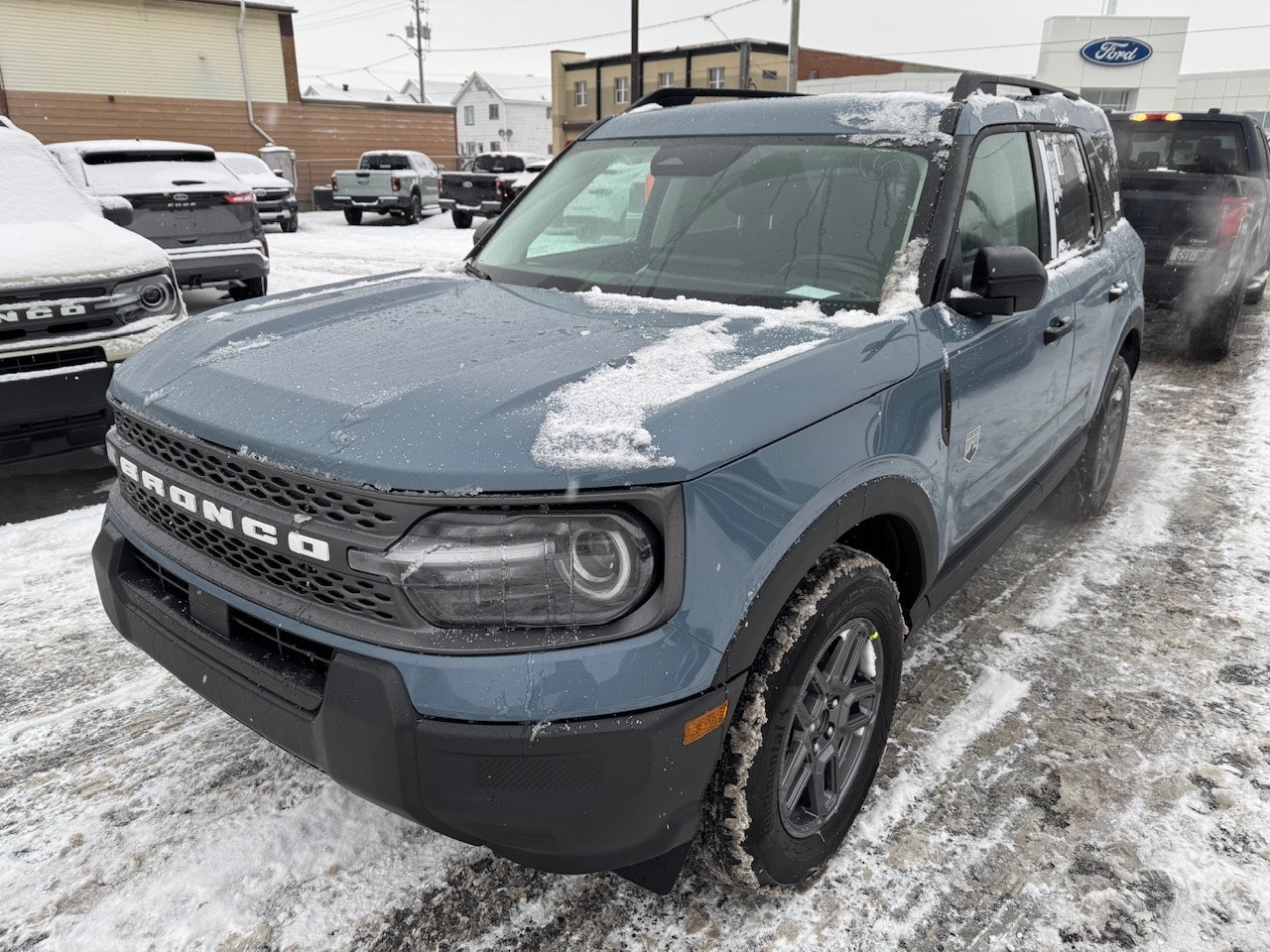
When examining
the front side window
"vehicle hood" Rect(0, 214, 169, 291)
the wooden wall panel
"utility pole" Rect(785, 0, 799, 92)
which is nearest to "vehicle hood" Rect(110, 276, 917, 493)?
the front side window

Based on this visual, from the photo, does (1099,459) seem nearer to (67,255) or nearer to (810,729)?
(810,729)

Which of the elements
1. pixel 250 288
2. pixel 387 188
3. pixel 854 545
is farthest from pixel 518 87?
pixel 854 545

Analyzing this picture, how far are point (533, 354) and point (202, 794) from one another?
1.62 metres

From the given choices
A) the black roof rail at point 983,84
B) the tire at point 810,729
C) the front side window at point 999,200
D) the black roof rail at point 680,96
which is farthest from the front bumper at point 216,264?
the tire at point 810,729

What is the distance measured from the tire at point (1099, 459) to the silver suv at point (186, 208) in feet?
25.7

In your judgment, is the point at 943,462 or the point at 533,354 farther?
the point at 943,462

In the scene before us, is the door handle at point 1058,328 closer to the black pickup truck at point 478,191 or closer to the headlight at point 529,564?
the headlight at point 529,564

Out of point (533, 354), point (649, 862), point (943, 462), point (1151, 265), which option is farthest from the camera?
point (1151, 265)

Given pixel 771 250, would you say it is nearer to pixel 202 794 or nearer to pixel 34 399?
pixel 202 794

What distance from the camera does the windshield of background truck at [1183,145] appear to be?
851 centimetres

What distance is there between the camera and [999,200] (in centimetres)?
304

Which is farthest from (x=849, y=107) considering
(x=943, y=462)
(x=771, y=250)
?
(x=943, y=462)

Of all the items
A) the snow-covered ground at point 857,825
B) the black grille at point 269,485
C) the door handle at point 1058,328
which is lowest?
the snow-covered ground at point 857,825

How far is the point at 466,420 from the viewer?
1765mm
